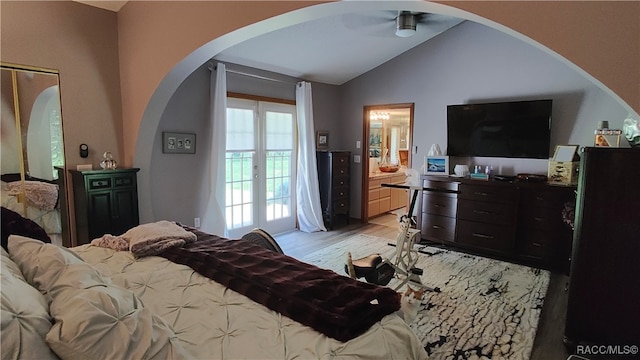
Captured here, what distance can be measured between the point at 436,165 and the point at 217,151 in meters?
2.94

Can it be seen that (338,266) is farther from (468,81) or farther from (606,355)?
(468,81)

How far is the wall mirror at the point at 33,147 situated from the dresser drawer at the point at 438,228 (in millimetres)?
4214

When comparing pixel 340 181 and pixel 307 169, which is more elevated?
pixel 307 169

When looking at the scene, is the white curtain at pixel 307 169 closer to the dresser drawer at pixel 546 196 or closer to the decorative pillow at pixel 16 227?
the dresser drawer at pixel 546 196

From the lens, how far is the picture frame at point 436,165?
15.4 feet

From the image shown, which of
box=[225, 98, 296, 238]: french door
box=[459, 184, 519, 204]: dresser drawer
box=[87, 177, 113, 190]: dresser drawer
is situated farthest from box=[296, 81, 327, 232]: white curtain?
box=[87, 177, 113, 190]: dresser drawer

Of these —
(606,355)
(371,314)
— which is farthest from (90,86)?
(606,355)

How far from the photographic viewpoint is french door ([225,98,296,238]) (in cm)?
456

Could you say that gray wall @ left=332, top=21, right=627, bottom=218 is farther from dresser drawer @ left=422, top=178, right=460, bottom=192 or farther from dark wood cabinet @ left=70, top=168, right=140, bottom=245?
dark wood cabinet @ left=70, top=168, right=140, bottom=245

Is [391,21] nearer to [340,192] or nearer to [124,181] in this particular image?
[340,192]

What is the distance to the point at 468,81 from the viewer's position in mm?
4641

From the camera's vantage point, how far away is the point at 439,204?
4.58 meters

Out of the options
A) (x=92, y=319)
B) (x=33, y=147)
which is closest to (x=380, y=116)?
(x=33, y=147)

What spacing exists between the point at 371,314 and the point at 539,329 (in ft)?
6.37
